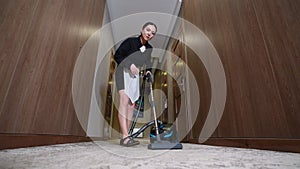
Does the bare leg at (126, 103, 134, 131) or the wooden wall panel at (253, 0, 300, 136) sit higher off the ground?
the wooden wall panel at (253, 0, 300, 136)

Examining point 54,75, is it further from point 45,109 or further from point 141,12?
point 141,12

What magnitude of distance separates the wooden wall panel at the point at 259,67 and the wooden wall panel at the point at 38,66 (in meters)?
1.37

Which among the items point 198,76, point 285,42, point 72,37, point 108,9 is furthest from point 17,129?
point 108,9

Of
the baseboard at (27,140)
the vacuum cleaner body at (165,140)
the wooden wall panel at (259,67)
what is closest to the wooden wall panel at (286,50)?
the wooden wall panel at (259,67)

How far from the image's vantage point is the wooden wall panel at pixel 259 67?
754 mm

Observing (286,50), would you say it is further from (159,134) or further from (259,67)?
(159,134)

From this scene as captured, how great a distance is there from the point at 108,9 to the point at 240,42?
261 cm

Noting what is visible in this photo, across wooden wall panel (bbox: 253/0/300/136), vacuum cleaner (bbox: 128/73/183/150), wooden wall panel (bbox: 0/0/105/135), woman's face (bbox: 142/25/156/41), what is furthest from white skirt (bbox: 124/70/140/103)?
wooden wall panel (bbox: 253/0/300/136)

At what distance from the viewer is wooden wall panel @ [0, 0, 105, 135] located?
792 mm

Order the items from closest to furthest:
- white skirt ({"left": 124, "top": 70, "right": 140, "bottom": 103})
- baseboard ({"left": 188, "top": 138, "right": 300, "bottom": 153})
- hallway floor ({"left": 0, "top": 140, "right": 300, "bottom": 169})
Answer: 1. hallway floor ({"left": 0, "top": 140, "right": 300, "bottom": 169})
2. baseboard ({"left": 188, "top": 138, "right": 300, "bottom": 153})
3. white skirt ({"left": 124, "top": 70, "right": 140, "bottom": 103})

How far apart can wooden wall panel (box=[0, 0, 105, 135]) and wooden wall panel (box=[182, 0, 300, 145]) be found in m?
1.37

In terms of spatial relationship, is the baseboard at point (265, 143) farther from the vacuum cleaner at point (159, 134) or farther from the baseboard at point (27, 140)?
the baseboard at point (27, 140)

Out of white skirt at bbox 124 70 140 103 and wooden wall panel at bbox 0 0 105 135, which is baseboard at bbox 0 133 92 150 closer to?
wooden wall panel at bbox 0 0 105 135

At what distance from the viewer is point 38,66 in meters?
0.99
